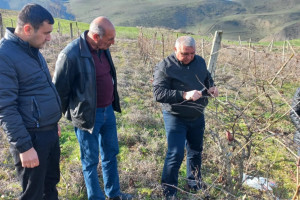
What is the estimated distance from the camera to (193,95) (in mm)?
2354

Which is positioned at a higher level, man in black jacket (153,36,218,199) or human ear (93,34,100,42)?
human ear (93,34,100,42)

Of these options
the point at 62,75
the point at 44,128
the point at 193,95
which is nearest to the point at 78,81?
the point at 62,75

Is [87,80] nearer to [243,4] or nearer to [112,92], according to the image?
[112,92]

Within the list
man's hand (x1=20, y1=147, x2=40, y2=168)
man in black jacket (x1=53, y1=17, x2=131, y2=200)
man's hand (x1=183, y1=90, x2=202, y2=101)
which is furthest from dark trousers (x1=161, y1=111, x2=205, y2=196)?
man's hand (x1=20, y1=147, x2=40, y2=168)

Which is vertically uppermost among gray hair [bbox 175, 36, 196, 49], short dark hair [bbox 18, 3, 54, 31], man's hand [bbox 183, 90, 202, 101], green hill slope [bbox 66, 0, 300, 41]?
green hill slope [bbox 66, 0, 300, 41]

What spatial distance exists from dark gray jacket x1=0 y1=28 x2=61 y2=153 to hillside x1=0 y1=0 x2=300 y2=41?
260ft

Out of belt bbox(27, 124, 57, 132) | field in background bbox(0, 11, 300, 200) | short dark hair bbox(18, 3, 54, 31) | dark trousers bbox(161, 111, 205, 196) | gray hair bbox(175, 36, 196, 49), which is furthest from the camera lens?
dark trousers bbox(161, 111, 205, 196)

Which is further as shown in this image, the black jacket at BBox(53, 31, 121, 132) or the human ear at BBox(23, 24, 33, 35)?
the black jacket at BBox(53, 31, 121, 132)

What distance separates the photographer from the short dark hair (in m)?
1.77

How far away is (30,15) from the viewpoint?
1.77 m

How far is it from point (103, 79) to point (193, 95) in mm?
935

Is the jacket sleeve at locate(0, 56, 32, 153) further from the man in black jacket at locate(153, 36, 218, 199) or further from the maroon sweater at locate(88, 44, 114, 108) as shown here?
the man in black jacket at locate(153, 36, 218, 199)

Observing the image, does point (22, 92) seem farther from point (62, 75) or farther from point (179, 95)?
point (179, 95)

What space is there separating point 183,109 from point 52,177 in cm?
147
